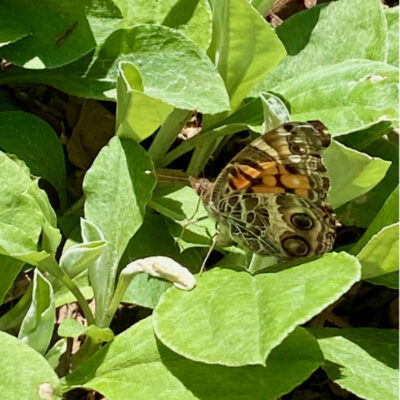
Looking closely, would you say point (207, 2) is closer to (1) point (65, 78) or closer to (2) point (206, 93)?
(2) point (206, 93)

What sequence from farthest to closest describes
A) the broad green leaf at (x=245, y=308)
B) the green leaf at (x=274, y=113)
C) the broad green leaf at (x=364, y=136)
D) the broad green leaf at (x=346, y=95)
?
the broad green leaf at (x=364, y=136) < the broad green leaf at (x=346, y=95) < the green leaf at (x=274, y=113) < the broad green leaf at (x=245, y=308)

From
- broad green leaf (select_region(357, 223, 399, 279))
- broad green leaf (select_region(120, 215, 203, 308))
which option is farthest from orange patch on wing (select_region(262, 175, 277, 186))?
broad green leaf (select_region(120, 215, 203, 308))

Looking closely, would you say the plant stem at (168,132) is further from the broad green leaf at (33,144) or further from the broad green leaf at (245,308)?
the broad green leaf at (245,308)

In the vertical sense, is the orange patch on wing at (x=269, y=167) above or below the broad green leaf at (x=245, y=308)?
above

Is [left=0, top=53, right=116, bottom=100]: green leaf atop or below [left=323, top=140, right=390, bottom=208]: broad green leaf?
atop

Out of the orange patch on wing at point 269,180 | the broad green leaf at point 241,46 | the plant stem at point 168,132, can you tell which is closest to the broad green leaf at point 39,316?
the orange patch on wing at point 269,180

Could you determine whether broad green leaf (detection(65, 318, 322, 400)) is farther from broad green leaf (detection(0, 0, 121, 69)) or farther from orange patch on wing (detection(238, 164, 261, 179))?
broad green leaf (detection(0, 0, 121, 69))

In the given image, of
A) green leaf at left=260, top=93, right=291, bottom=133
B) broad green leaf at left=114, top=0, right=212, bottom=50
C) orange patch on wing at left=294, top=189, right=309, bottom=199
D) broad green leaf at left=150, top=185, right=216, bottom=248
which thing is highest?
broad green leaf at left=114, top=0, right=212, bottom=50

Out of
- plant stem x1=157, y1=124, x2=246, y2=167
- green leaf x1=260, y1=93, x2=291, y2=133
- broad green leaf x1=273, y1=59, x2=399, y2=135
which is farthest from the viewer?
plant stem x1=157, y1=124, x2=246, y2=167

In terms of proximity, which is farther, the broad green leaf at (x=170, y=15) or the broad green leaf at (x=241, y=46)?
the broad green leaf at (x=170, y=15)
